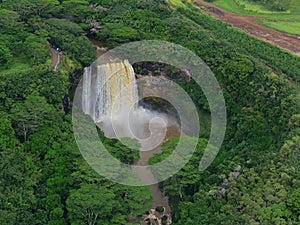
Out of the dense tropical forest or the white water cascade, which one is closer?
the dense tropical forest

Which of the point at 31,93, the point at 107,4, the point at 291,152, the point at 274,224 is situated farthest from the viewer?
the point at 107,4

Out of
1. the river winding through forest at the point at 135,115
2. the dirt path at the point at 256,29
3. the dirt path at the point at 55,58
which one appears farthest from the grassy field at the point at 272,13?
the dirt path at the point at 55,58

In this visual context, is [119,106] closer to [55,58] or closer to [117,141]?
[55,58]

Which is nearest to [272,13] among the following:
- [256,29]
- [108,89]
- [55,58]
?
[256,29]

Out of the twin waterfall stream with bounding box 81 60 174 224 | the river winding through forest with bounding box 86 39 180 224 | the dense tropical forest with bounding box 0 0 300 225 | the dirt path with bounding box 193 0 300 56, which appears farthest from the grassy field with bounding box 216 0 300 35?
the twin waterfall stream with bounding box 81 60 174 224

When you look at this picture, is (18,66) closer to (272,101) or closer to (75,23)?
(75,23)

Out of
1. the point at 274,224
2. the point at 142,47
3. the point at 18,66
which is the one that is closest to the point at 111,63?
the point at 142,47

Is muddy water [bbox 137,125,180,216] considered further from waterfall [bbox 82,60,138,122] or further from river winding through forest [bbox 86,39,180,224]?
waterfall [bbox 82,60,138,122]
